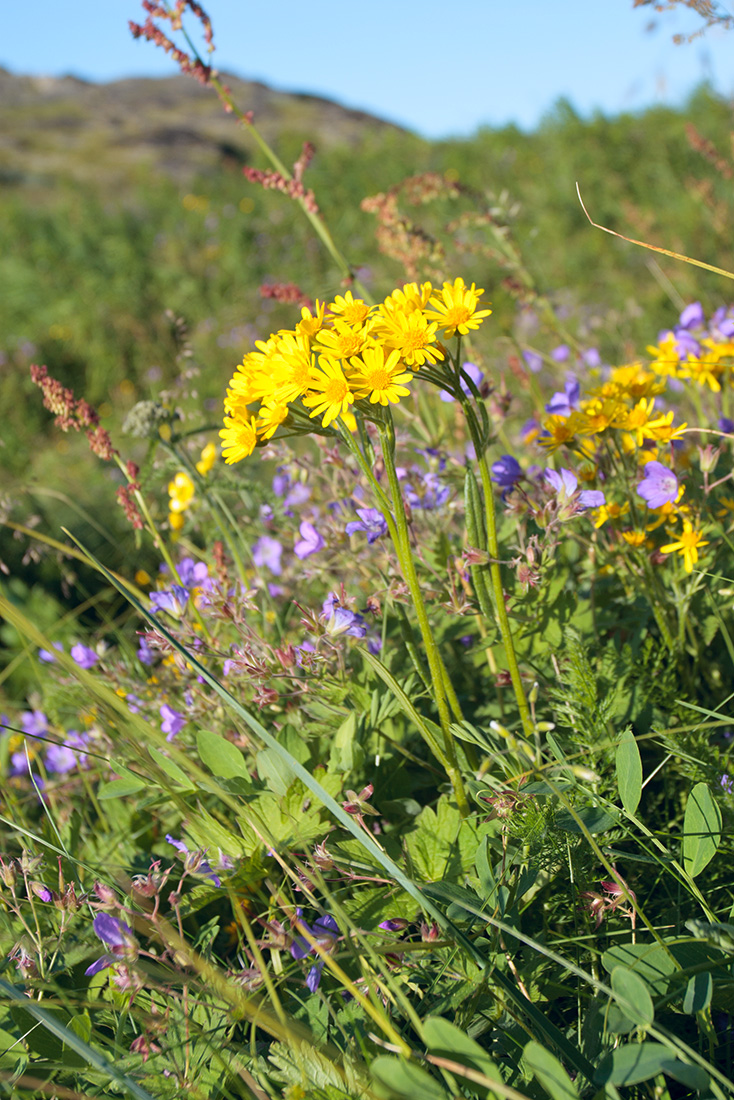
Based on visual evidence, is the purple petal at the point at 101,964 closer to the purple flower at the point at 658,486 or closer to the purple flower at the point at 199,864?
the purple flower at the point at 199,864

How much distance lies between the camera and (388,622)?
60.2 inches

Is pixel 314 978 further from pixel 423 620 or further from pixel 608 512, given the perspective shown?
pixel 608 512

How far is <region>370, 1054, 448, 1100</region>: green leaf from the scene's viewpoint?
0.72m

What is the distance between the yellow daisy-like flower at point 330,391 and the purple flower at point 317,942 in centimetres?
62

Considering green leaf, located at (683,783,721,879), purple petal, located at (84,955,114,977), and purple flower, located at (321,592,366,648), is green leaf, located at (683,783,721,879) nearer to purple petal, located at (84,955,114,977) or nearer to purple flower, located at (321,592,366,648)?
purple flower, located at (321,592,366,648)

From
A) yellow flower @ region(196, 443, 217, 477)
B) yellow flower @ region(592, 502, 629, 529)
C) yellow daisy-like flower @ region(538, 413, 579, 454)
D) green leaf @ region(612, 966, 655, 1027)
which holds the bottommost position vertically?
green leaf @ region(612, 966, 655, 1027)

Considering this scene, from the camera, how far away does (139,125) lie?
18547mm

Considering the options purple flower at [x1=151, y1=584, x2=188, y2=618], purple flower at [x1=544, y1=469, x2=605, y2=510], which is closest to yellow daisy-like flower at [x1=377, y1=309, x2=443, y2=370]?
purple flower at [x1=544, y1=469, x2=605, y2=510]

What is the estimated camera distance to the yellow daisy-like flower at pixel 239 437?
0.98 meters

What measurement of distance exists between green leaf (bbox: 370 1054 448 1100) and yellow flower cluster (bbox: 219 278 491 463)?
678 mm

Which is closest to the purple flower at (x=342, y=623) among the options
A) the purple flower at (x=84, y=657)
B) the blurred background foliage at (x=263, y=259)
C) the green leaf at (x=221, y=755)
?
the green leaf at (x=221, y=755)

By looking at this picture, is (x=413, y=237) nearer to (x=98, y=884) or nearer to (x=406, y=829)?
(x=406, y=829)

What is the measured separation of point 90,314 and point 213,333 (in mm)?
1178

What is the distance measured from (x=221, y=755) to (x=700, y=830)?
28.5 inches
